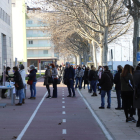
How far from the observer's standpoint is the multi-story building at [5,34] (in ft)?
161

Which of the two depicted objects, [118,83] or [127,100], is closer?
[127,100]

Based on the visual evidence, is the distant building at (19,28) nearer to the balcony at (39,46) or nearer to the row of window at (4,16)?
the row of window at (4,16)

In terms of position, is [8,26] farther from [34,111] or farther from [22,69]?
[34,111]

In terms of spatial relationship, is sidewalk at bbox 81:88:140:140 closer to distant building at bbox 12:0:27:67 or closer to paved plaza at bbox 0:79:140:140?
paved plaza at bbox 0:79:140:140

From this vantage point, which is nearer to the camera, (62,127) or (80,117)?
(62,127)

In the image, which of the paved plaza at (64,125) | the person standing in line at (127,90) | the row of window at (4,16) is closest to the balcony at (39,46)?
the row of window at (4,16)

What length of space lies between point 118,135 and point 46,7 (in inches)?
754

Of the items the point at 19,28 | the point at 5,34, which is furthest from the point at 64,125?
the point at 19,28

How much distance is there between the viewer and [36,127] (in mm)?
9234

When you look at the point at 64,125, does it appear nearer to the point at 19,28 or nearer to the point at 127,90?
the point at 127,90

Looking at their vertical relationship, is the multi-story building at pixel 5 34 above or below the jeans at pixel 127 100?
above

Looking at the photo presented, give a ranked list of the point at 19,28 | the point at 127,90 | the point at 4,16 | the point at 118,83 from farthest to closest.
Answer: the point at 19,28, the point at 4,16, the point at 118,83, the point at 127,90

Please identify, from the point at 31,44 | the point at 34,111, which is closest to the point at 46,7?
the point at 34,111

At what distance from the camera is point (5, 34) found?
52.0 metres
